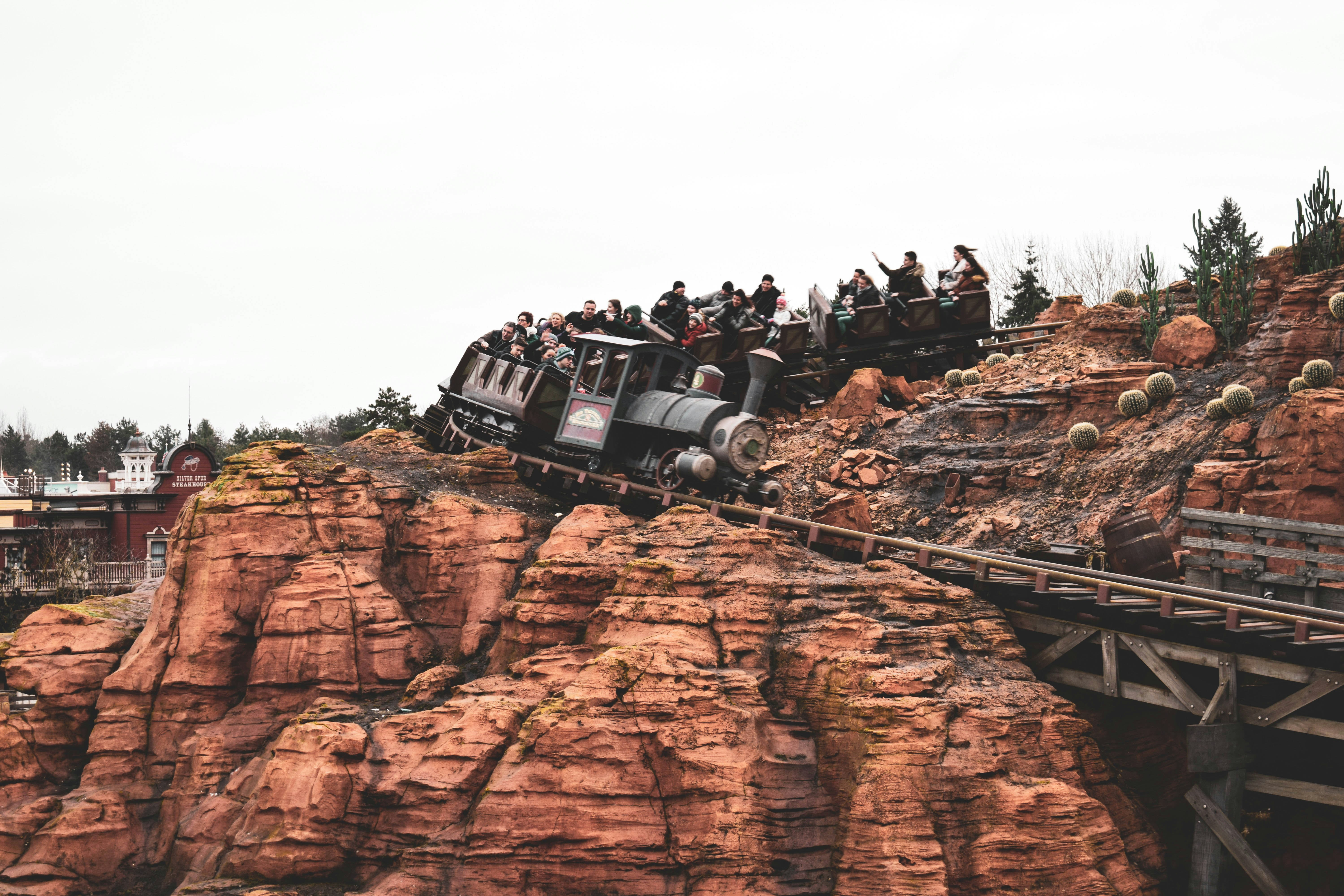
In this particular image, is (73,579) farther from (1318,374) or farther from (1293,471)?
(1318,374)

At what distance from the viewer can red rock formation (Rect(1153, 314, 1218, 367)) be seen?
75.9 ft

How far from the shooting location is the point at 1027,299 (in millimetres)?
47750

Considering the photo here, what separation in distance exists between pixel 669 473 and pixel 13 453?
96.2 m

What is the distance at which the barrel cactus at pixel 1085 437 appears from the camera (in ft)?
72.8

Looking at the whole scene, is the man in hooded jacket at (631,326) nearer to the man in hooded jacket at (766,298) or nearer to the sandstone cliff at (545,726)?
the man in hooded jacket at (766,298)

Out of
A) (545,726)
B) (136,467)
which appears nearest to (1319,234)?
(545,726)

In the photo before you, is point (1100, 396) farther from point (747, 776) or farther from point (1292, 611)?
point (747, 776)

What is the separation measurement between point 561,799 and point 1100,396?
634 inches

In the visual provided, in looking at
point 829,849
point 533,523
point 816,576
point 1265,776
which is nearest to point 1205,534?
point 1265,776

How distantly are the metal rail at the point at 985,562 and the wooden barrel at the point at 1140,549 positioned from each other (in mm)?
895

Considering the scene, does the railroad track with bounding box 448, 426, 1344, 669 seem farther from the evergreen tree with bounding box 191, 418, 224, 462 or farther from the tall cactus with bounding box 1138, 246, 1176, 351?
the evergreen tree with bounding box 191, 418, 224, 462

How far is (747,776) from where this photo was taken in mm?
11578

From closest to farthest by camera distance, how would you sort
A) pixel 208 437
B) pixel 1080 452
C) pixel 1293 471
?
pixel 1293 471, pixel 1080 452, pixel 208 437

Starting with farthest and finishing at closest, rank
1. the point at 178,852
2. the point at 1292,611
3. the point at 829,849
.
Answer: the point at 178,852 < the point at 1292,611 < the point at 829,849
